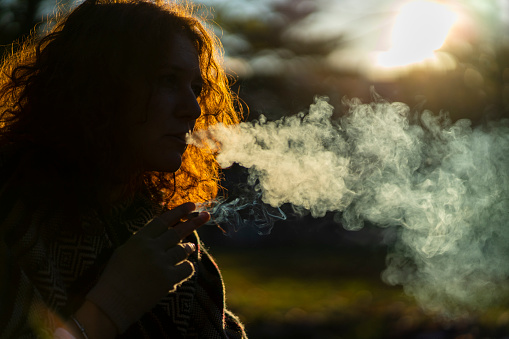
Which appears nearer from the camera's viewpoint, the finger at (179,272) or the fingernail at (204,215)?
the finger at (179,272)

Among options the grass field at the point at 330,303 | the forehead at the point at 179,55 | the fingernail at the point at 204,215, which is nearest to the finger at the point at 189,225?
the fingernail at the point at 204,215

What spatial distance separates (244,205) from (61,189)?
1.51 m

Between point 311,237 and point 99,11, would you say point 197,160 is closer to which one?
point 99,11

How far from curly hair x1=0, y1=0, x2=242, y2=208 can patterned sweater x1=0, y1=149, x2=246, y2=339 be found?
187 mm

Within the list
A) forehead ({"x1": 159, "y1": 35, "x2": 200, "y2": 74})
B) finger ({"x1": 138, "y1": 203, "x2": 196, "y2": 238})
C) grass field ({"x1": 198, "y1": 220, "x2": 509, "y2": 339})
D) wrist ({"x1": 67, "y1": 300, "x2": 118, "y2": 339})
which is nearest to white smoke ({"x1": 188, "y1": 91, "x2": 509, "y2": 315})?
forehead ({"x1": 159, "y1": 35, "x2": 200, "y2": 74})

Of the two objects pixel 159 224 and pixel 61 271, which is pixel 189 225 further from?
pixel 61 271

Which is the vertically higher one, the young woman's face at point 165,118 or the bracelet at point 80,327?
the young woman's face at point 165,118

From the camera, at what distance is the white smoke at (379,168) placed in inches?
139

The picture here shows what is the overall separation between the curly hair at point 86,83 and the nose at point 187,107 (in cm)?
21

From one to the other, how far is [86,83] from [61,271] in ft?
2.73

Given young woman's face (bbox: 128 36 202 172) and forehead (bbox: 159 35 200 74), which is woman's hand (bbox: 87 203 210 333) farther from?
forehead (bbox: 159 35 200 74)

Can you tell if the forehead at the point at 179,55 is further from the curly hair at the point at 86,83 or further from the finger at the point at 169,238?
the finger at the point at 169,238

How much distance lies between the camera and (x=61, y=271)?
1864 mm

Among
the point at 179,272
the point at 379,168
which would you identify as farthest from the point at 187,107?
the point at 379,168
